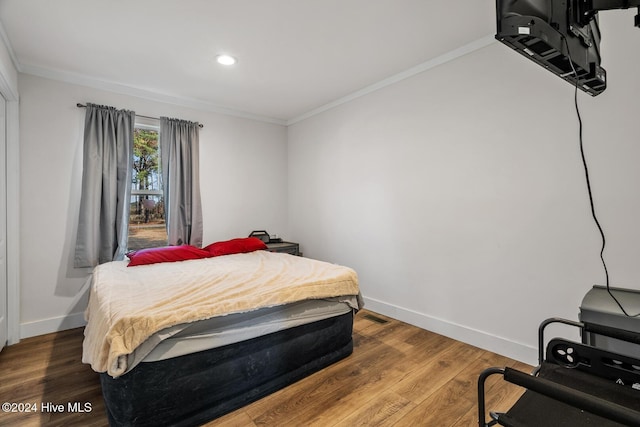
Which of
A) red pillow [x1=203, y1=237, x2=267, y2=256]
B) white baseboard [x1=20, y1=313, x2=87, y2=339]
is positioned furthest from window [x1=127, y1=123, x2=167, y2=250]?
white baseboard [x1=20, y1=313, x2=87, y2=339]

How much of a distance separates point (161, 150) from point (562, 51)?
3.67 meters

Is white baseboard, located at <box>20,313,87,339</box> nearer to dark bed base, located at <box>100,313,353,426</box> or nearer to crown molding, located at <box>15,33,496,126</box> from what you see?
dark bed base, located at <box>100,313,353,426</box>

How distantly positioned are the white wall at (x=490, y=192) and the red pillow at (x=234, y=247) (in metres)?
1.13

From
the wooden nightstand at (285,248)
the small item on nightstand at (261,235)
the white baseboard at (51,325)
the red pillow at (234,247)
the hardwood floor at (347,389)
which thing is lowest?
the hardwood floor at (347,389)

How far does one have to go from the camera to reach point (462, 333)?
8.66 feet

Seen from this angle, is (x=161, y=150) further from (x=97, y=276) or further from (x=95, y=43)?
(x=97, y=276)

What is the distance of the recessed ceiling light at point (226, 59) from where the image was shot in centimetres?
266

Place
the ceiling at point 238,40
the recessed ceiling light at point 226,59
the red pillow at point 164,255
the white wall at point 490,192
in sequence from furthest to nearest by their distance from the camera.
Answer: the red pillow at point 164,255
the recessed ceiling light at point 226,59
the ceiling at point 238,40
the white wall at point 490,192

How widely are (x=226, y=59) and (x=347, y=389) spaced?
2.85m

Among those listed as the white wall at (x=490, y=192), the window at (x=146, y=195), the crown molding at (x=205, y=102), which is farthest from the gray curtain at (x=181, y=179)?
the white wall at (x=490, y=192)

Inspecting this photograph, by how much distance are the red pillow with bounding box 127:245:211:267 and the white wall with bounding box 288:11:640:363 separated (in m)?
1.76

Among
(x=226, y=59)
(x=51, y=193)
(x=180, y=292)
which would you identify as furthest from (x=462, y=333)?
(x=51, y=193)

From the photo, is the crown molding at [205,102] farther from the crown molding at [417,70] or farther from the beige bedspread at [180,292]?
the beige bedspread at [180,292]

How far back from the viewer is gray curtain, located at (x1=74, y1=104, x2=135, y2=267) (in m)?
3.00
